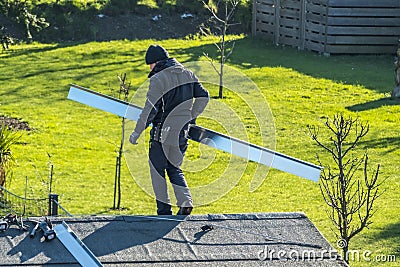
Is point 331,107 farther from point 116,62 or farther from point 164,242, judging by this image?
point 164,242

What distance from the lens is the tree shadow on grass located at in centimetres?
1794

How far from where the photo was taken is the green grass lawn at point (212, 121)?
12438 millimetres

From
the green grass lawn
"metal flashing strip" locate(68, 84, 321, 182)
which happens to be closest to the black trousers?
"metal flashing strip" locate(68, 84, 321, 182)

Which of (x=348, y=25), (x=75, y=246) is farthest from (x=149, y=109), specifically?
(x=348, y=25)

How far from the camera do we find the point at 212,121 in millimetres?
17219

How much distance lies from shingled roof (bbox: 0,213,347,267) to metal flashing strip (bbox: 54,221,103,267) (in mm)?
50

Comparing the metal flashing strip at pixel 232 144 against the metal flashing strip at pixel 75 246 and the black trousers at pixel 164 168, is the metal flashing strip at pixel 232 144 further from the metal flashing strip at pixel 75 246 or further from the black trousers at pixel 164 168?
the metal flashing strip at pixel 75 246

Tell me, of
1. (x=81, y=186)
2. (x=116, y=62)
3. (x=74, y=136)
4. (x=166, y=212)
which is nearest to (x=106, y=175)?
(x=81, y=186)

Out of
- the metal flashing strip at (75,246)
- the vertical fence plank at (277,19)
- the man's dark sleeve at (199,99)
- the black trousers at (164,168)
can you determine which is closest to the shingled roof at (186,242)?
the metal flashing strip at (75,246)

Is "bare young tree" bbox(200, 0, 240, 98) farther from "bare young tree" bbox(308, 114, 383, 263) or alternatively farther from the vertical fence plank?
"bare young tree" bbox(308, 114, 383, 263)

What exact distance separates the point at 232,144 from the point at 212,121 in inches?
317

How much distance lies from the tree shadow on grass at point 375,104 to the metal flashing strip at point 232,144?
28.8ft

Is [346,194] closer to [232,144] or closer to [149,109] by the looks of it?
[232,144]

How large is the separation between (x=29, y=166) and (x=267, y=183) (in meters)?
3.74
